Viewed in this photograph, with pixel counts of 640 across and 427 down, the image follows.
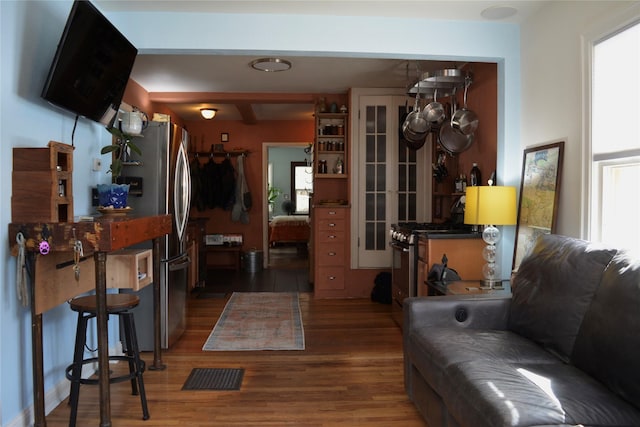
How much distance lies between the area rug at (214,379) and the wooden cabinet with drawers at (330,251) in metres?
2.37

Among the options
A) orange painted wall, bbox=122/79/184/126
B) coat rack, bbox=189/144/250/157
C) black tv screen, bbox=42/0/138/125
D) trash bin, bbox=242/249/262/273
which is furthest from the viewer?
coat rack, bbox=189/144/250/157

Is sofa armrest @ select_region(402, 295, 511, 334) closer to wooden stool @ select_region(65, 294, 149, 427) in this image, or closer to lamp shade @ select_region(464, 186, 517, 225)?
lamp shade @ select_region(464, 186, 517, 225)

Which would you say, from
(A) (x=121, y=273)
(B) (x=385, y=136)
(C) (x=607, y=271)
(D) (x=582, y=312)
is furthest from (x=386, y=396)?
(B) (x=385, y=136)

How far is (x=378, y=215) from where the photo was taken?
5543 mm

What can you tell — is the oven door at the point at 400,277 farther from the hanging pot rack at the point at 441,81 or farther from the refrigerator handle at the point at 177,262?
the refrigerator handle at the point at 177,262

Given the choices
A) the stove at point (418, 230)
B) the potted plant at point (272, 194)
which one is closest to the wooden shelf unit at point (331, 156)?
the stove at point (418, 230)

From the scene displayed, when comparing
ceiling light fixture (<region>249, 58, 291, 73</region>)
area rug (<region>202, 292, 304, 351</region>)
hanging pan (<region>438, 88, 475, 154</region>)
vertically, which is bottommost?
area rug (<region>202, 292, 304, 351</region>)

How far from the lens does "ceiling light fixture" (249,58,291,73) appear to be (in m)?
4.34

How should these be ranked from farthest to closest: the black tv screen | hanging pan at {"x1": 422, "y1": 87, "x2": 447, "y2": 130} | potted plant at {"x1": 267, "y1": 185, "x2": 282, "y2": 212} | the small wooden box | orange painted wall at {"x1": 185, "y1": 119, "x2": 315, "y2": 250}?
1. potted plant at {"x1": 267, "y1": 185, "x2": 282, "y2": 212}
2. orange painted wall at {"x1": 185, "y1": 119, "x2": 315, "y2": 250}
3. hanging pan at {"x1": 422, "y1": 87, "x2": 447, "y2": 130}
4. the small wooden box
5. the black tv screen

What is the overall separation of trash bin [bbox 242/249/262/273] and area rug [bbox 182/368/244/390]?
13.2 feet

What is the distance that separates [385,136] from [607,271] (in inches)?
148

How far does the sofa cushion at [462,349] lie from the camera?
1.99 meters

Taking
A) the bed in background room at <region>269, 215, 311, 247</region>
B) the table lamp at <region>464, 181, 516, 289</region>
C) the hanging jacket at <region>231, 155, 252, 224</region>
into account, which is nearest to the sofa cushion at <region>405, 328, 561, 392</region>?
the table lamp at <region>464, 181, 516, 289</region>

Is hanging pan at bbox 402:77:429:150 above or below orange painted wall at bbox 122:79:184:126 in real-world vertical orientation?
below
